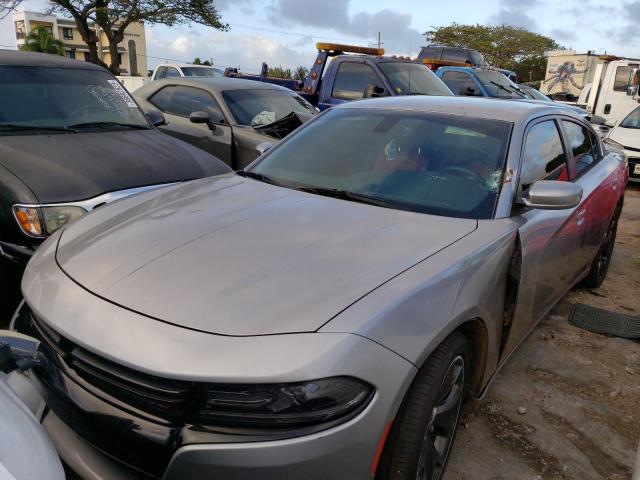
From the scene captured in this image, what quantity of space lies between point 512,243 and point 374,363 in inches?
45.6

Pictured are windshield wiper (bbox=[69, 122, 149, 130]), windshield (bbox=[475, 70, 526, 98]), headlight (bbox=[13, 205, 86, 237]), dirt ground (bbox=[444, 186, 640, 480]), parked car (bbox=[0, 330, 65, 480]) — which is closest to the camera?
parked car (bbox=[0, 330, 65, 480])

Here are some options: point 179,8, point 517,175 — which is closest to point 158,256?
point 517,175

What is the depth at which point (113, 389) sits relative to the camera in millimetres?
1686

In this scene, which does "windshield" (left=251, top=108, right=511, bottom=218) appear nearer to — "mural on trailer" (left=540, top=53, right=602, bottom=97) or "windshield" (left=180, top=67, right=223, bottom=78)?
"windshield" (left=180, top=67, right=223, bottom=78)

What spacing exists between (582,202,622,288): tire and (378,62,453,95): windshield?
4350 millimetres

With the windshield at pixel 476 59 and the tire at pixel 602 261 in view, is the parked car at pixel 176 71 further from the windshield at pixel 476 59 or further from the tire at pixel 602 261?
the tire at pixel 602 261

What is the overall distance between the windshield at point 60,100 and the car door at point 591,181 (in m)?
3.67

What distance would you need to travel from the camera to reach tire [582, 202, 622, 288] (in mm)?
4528

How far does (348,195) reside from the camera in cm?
274

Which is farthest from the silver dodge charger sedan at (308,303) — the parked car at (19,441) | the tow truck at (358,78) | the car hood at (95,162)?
the tow truck at (358,78)

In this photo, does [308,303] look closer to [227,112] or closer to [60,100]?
[60,100]

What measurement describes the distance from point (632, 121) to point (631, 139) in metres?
1.09

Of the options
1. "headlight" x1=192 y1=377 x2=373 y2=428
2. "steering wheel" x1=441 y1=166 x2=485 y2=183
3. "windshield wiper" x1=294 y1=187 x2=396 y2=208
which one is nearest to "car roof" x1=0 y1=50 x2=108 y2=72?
"windshield wiper" x1=294 y1=187 x2=396 y2=208

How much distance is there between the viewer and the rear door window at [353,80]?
28.3ft
